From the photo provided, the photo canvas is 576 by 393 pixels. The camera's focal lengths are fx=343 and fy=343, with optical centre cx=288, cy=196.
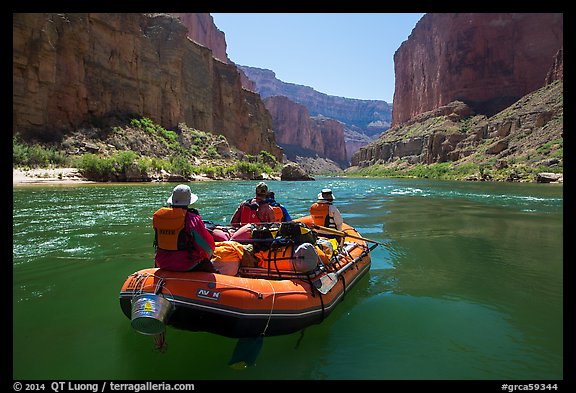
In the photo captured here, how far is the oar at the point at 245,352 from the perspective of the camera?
3.28 metres

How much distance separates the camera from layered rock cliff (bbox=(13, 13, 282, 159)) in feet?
90.4

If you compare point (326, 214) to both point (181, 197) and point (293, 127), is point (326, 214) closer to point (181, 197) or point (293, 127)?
point (181, 197)

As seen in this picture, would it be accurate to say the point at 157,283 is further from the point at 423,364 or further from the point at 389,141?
the point at 389,141

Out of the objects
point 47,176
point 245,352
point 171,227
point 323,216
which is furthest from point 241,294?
point 47,176

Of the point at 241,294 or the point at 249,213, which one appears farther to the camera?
the point at 249,213

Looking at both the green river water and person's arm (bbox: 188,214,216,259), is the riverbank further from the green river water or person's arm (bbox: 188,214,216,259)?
person's arm (bbox: 188,214,216,259)

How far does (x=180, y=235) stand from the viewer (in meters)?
3.72

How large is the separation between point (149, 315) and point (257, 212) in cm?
293

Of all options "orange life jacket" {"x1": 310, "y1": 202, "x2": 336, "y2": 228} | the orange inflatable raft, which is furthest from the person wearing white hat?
the orange inflatable raft

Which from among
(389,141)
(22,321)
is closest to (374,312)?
(22,321)

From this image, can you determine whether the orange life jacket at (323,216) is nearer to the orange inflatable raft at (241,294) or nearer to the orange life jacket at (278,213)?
the orange life jacket at (278,213)

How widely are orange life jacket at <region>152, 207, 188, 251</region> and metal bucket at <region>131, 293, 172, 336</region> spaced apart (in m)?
0.66

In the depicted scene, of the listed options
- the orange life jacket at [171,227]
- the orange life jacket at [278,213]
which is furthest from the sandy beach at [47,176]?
the orange life jacket at [171,227]

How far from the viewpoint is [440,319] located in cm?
448
